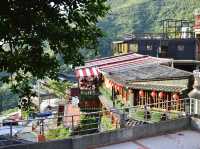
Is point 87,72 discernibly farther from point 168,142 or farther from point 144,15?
point 144,15

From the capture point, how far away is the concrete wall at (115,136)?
43.1 ft

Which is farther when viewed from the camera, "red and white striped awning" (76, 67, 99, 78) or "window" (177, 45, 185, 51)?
"window" (177, 45, 185, 51)

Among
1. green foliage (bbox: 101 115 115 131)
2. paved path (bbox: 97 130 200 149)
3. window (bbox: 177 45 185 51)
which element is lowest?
green foliage (bbox: 101 115 115 131)

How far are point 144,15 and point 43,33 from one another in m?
129

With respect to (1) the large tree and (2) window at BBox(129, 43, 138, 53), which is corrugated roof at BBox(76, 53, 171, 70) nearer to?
(2) window at BBox(129, 43, 138, 53)

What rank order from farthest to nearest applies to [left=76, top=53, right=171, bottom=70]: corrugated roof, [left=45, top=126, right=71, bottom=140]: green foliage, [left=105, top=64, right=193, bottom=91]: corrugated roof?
[left=76, top=53, right=171, bottom=70]: corrugated roof → [left=45, top=126, right=71, bottom=140]: green foliage → [left=105, top=64, right=193, bottom=91]: corrugated roof

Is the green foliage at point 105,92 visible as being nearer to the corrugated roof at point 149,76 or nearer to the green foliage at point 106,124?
the corrugated roof at point 149,76

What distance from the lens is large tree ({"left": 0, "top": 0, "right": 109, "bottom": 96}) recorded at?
28.3 feet

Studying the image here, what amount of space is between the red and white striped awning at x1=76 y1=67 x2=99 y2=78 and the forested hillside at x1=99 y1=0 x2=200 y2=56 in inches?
2975

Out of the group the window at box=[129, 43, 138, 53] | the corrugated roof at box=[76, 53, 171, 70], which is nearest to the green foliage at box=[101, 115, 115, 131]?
the corrugated roof at box=[76, 53, 171, 70]

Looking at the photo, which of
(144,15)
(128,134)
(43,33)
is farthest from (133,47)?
(144,15)

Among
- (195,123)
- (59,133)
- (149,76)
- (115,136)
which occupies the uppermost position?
(149,76)

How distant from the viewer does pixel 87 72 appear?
37.8 m

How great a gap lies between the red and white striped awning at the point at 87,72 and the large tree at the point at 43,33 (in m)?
26.0
